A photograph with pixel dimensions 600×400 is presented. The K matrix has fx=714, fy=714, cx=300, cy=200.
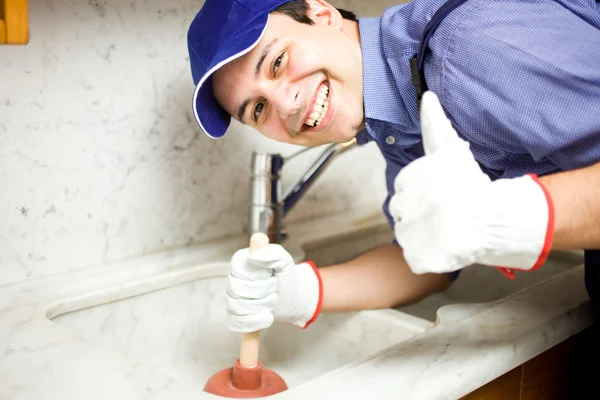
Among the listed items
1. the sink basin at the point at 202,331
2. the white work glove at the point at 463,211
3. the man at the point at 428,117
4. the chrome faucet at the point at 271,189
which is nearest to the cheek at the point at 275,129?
the man at the point at 428,117

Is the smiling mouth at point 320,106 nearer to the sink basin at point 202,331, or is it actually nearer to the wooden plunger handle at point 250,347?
the wooden plunger handle at point 250,347

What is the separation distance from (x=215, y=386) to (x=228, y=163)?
50 cm

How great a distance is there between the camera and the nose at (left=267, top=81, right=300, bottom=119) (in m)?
1.03

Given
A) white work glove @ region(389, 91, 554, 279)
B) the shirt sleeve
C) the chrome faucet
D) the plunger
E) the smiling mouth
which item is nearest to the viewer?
white work glove @ region(389, 91, 554, 279)

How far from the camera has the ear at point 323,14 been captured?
110 cm

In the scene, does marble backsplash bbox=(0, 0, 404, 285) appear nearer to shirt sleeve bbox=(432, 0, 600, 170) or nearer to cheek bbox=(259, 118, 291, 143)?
cheek bbox=(259, 118, 291, 143)

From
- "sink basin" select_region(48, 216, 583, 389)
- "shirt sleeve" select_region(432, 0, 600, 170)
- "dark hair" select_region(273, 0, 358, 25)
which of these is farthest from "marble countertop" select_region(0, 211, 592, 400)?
"dark hair" select_region(273, 0, 358, 25)

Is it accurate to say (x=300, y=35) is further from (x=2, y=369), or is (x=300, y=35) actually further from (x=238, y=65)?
(x=2, y=369)

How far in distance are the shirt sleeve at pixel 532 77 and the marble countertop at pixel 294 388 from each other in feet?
0.79

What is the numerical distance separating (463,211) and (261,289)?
0.38 m

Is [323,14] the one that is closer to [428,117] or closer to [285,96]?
[285,96]

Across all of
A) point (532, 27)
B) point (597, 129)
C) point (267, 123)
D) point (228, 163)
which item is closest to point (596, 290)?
point (597, 129)

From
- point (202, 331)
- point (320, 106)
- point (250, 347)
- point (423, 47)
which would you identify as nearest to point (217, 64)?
point (320, 106)

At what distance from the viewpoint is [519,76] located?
2.75ft
